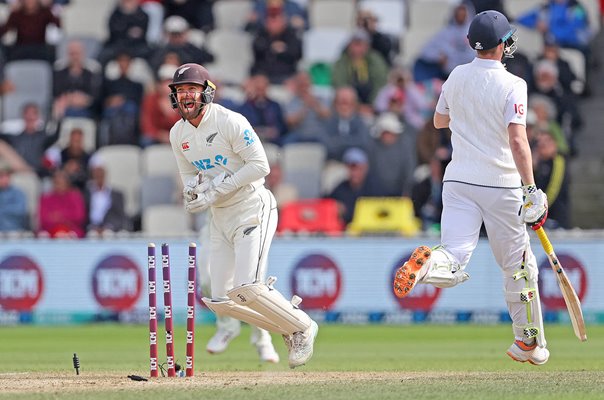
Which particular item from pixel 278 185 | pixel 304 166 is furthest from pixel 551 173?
pixel 278 185

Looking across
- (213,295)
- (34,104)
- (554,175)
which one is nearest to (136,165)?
(34,104)

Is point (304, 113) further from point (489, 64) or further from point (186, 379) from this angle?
point (186, 379)

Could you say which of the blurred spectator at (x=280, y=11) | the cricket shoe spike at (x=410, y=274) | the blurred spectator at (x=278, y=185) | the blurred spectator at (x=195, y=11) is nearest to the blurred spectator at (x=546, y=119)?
the blurred spectator at (x=278, y=185)

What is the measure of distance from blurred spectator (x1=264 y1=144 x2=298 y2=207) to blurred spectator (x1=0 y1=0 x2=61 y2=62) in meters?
4.40

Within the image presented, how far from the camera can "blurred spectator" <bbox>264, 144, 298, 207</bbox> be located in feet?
54.8

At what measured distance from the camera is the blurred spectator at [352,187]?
1684 cm

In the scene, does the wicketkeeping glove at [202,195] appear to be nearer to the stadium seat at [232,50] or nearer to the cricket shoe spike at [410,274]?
the cricket shoe spike at [410,274]

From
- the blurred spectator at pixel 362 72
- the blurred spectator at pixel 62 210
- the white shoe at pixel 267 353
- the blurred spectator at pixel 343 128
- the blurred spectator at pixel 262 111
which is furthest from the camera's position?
the blurred spectator at pixel 362 72

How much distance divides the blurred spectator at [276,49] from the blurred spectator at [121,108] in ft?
5.58

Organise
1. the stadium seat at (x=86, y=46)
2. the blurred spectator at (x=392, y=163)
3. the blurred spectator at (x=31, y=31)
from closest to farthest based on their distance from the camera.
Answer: the blurred spectator at (x=392, y=163), the stadium seat at (x=86, y=46), the blurred spectator at (x=31, y=31)

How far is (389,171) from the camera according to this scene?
17281mm

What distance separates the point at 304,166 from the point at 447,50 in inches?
102

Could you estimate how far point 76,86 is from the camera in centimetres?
1867

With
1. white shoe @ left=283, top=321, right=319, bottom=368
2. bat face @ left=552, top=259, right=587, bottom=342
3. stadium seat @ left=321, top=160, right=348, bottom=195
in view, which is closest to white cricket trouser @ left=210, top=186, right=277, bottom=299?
white shoe @ left=283, top=321, right=319, bottom=368
